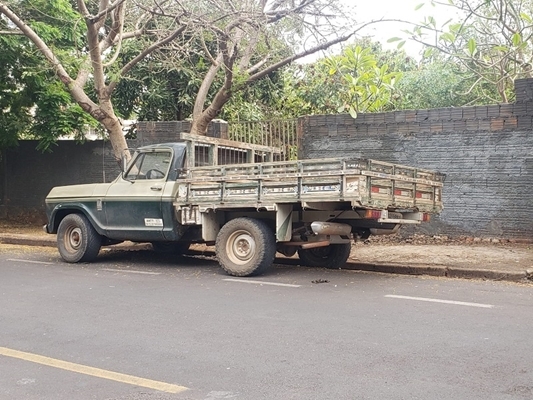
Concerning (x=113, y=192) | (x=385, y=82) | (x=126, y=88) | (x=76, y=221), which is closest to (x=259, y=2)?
(x=385, y=82)

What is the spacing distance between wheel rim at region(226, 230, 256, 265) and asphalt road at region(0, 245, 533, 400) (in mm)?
357

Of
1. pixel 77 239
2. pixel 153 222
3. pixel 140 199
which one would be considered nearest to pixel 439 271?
pixel 153 222

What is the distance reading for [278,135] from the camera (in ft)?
45.8

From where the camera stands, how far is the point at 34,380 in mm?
4676

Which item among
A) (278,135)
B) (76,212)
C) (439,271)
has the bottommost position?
(439,271)

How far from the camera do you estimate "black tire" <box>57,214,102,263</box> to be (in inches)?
432

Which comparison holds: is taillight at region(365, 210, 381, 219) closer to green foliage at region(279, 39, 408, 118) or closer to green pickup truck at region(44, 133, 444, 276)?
green pickup truck at region(44, 133, 444, 276)

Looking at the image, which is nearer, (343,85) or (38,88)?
(343,85)

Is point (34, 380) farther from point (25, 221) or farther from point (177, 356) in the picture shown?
point (25, 221)

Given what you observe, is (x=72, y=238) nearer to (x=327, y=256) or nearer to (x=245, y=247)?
(x=245, y=247)

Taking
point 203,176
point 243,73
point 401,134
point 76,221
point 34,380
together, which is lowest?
point 34,380

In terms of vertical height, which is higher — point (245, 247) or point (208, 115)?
point (208, 115)

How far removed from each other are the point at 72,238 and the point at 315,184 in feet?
16.2

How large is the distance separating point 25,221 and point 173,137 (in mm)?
5674
